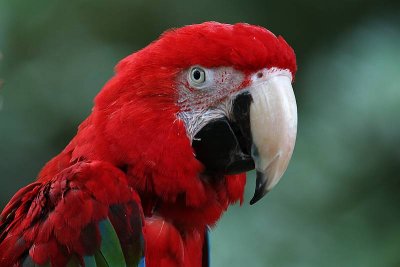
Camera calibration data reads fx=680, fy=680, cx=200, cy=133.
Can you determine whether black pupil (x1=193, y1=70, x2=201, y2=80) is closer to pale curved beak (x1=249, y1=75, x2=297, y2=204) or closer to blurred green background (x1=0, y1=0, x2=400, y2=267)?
pale curved beak (x1=249, y1=75, x2=297, y2=204)

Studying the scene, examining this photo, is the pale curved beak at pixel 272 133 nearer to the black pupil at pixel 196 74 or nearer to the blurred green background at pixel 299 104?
the black pupil at pixel 196 74

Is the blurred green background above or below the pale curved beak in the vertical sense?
below

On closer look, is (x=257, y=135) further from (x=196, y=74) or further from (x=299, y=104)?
(x=299, y=104)

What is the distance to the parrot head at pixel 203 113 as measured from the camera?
1.44 meters

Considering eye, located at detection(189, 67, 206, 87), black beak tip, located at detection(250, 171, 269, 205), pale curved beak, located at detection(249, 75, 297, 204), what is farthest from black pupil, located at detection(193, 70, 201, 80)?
black beak tip, located at detection(250, 171, 269, 205)

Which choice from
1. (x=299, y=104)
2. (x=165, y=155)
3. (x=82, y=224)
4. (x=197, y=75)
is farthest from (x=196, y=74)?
(x=299, y=104)

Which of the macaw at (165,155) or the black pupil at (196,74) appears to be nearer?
the macaw at (165,155)

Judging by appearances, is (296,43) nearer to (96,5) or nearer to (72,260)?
(96,5)

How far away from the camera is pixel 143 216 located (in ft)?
4.77

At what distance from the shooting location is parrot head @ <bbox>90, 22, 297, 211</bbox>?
144 cm

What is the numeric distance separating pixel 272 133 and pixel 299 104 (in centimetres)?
138

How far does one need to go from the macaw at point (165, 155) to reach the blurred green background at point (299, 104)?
961 mm

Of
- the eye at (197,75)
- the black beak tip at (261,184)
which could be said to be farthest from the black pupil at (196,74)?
the black beak tip at (261,184)

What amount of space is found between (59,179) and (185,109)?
0.32m
